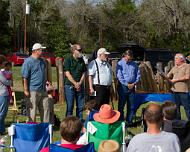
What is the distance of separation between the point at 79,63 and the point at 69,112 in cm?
99

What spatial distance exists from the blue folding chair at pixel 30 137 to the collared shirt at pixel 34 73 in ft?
7.97

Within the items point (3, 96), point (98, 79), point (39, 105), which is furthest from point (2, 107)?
point (98, 79)

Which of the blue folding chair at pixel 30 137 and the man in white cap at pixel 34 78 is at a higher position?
the man in white cap at pixel 34 78

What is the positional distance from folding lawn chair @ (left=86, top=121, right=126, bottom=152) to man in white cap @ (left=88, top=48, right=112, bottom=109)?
316 centimetres

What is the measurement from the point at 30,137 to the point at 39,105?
2616 millimetres

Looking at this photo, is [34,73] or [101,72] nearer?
[34,73]

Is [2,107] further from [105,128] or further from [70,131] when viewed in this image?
[70,131]

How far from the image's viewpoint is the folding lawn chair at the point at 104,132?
20.8 feet

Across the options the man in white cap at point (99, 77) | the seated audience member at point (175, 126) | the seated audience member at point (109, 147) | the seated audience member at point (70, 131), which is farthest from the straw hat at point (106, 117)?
the man in white cap at point (99, 77)

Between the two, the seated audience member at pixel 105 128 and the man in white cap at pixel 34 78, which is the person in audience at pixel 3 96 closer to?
the man in white cap at pixel 34 78

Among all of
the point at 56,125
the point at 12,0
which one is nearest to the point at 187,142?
the point at 56,125

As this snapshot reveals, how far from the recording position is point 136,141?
4676 mm

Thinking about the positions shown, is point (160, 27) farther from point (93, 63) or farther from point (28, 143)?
point (28, 143)

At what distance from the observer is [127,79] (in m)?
10.4
